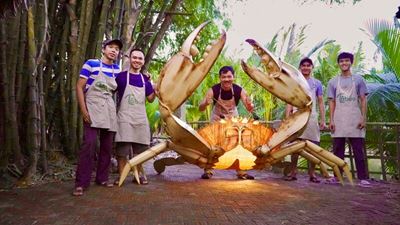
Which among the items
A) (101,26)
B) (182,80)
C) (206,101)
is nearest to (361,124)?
(206,101)

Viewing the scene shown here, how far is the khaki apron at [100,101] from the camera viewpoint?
4.00m

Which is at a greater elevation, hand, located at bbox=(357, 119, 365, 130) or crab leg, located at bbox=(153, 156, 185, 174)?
hand, located at bbox=(357, 119, 365, 130)

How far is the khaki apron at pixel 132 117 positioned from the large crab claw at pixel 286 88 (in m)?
1.25

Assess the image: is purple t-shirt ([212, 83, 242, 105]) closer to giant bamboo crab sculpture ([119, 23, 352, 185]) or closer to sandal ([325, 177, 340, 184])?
giant bamboo crab sculpture ([119, 23, 352, 185])

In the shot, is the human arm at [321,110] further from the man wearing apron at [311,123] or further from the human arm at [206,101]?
the human arm at [206,101]

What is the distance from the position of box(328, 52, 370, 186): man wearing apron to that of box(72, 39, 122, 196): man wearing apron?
271 centimetres

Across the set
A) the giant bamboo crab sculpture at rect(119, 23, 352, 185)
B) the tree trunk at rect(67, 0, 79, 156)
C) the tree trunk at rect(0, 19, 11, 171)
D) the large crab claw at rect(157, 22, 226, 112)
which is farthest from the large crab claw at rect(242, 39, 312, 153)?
the tree trunk at rect(0, 19, 11, 171)

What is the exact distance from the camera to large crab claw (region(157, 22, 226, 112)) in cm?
405

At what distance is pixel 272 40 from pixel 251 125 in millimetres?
7009

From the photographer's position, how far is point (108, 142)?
430cm

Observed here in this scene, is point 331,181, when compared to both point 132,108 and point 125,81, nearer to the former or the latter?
point 132,108

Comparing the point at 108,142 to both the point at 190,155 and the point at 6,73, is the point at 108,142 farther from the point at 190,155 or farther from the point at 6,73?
the point at 6,73

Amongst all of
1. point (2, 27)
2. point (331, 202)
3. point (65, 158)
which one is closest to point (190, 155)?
point (331, 202)

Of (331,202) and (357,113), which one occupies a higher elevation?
(357,113)
